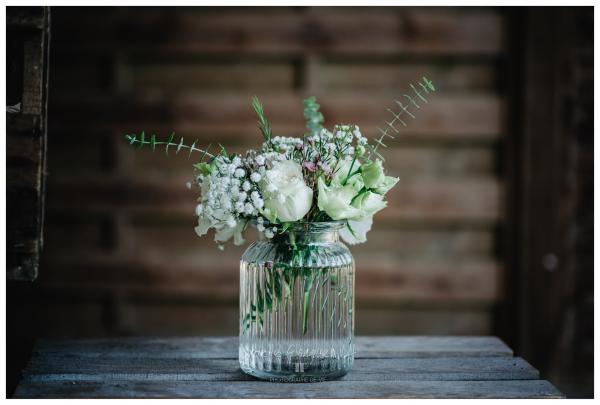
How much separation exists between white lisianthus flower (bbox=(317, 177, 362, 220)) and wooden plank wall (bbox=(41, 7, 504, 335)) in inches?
47.8

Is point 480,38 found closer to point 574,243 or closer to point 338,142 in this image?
point 574,243

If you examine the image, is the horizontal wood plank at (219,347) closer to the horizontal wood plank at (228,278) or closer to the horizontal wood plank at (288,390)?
the horizontal wood plank at (288,390)

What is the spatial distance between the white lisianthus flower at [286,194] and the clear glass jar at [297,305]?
0.06 meters

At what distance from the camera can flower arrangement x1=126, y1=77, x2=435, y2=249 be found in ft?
3.57

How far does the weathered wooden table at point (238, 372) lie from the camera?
1129mm

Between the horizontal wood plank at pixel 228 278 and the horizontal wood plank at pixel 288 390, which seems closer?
the horizontal wood plank at pixel 288 390

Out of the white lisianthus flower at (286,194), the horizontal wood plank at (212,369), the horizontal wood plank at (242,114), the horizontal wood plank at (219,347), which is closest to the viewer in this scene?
the white lisianthus flower at (286,194)

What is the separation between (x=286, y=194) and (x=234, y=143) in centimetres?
128

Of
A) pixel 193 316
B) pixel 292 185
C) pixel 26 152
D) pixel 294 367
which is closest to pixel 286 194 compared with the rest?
pixel 292 185

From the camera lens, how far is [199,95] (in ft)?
7.59

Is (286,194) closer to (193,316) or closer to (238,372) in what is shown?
(238,372)

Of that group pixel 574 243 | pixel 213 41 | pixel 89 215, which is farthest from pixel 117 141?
pixel 574 243

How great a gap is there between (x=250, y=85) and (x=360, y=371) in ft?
4.41

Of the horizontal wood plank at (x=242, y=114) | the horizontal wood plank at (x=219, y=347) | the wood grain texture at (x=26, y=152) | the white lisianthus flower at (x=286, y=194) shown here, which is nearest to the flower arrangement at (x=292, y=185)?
the white lisianthus flower at (x=286, y=194)
